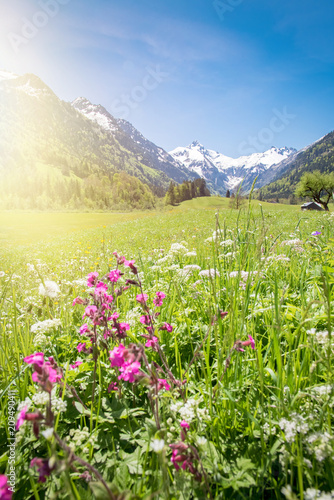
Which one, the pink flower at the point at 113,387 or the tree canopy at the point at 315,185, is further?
the tree canopy at the point at 315,185

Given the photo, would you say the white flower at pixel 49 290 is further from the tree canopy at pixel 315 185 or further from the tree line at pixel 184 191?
the tree line at pixel 184 191

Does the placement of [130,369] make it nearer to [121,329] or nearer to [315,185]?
[121,329]

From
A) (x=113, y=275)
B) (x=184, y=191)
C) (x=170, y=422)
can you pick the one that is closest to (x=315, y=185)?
(x=113, y=275)

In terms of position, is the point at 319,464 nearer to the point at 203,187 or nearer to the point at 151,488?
the point at 151,488

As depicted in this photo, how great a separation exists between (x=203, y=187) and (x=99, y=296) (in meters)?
168

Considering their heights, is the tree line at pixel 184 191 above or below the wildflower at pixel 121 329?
above

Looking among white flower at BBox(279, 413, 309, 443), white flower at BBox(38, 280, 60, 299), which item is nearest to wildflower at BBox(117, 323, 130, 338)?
white flower at BBox(38, 280, 60, 299)

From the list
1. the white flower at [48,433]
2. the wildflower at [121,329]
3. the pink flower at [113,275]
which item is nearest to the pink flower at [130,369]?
the white flower at [48,433]

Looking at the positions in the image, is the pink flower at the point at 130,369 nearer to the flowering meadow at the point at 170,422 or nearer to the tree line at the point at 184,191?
the flowering meadow at the point at 170,422

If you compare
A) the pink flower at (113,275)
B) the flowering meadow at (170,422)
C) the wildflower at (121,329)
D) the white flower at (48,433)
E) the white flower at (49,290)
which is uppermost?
the pink flower at (113,275)

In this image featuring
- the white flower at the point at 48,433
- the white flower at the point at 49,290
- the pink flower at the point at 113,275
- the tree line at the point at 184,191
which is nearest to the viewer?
the white flower at the point at 48,433

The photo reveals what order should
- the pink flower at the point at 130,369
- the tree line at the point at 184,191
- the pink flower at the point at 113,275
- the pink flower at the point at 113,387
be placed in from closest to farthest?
1. the pink flower at the point at 130,369
2. the pink flower at the point at 113,387
3. the pink flower at the point at 113,275
4. the tree line at the point at 184,191

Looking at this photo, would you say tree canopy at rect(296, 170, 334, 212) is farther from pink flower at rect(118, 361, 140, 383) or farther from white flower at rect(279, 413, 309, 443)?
pink flower at rect(118, 361, 140, 383)

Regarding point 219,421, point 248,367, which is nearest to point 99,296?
point 219,421
